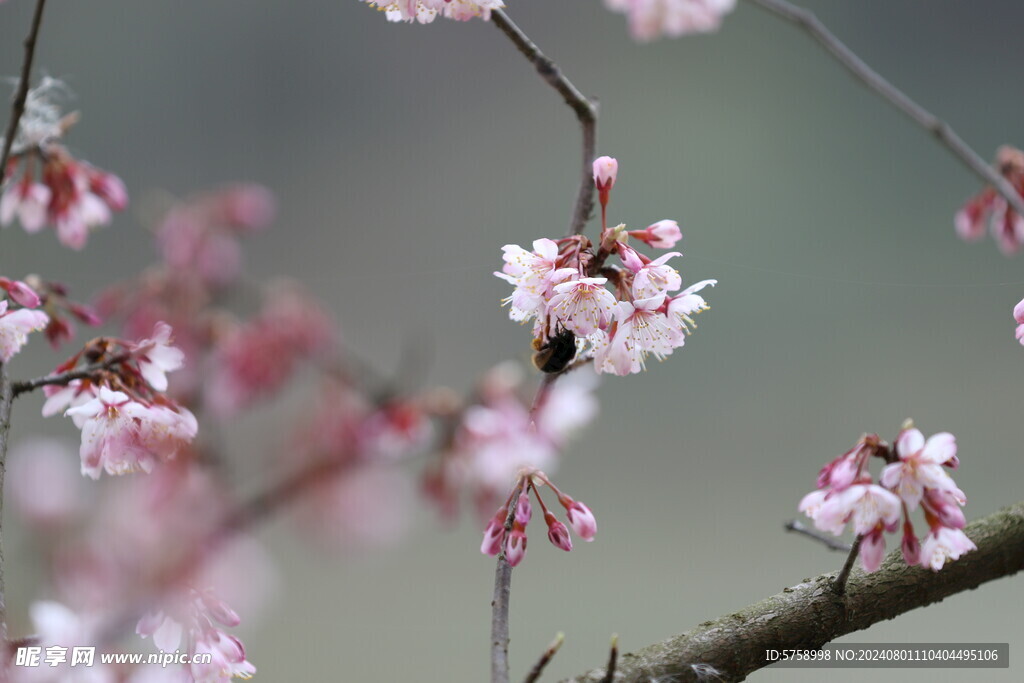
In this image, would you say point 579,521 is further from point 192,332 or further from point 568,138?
point 568,138

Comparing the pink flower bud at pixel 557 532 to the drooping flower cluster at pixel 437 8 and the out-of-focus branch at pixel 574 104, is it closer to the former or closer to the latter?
the out-of-focus branch at pixel 574 104

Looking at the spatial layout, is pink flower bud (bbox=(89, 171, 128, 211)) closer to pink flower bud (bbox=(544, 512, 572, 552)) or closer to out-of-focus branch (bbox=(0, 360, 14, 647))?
out-of-focus branch (bbox=(0, 360, 14, 647))

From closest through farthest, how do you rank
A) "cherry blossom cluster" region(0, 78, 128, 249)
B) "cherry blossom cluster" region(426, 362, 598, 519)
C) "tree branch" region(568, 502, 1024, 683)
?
1. "tree branch" region(568, 502, 1024, 683)
2. "cherry blossom cluster" region(0, 78, 128, 249)
3. "cherry blossom cluster" region(426, 362, 598, 519)

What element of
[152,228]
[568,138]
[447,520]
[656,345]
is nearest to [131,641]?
[447,520]

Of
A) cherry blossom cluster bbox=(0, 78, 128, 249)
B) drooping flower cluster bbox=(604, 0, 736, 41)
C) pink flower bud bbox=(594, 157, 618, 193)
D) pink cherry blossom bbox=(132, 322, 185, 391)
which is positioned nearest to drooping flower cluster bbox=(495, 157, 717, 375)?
pink flower bud bbox=(594, 157, 618, 193)

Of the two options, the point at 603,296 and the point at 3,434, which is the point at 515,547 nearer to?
the point at 603,296

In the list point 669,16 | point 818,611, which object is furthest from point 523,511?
point 669,16
